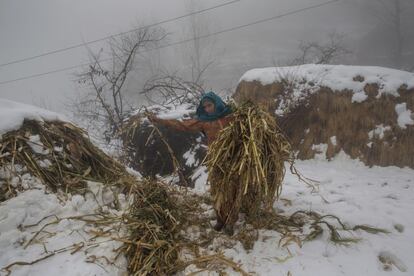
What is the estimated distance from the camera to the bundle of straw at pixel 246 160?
7.67ft

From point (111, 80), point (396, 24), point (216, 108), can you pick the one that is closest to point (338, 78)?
point (216, 108)

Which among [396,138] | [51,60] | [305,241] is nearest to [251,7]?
[51,60]

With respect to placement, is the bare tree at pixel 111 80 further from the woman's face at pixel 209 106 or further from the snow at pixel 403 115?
the snow at pixel 403 115

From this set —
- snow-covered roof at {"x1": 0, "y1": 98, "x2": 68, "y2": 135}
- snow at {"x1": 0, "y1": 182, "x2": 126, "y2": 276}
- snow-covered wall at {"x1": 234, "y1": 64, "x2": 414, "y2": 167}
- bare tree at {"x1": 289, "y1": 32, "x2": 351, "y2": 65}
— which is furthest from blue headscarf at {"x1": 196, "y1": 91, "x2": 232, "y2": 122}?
bare tree at {"x1": 289, "y1": 32, "x2": 351, "y2": 65}

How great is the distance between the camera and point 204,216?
2918 millimetres

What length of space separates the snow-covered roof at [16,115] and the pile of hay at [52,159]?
5 centimetres

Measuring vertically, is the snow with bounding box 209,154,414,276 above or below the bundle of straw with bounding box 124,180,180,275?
below

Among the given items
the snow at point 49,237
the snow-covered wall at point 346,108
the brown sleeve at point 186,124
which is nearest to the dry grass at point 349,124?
the snow-covered wall at point 346,108

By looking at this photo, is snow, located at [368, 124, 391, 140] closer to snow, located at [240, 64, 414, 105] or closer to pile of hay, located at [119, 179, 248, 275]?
snow, located at [240, 64, 414, 105]

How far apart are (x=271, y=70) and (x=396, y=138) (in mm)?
2799

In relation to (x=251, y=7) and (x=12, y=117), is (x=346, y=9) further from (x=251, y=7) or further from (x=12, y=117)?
(x=12, y=117)

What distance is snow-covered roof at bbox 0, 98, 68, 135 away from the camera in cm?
281

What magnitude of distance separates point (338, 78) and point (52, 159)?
5199mm

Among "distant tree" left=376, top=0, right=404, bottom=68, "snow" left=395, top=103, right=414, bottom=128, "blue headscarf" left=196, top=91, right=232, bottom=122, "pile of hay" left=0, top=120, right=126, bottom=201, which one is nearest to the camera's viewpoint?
"pile of hay" left=0, top=120, right=126, bottom=201
